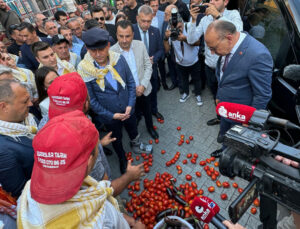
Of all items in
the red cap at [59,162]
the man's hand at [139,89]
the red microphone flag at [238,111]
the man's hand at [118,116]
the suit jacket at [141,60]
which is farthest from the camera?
the man's hand at [139,89]

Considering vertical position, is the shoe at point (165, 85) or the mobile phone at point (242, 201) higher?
the mobile phone at point (242, 201)

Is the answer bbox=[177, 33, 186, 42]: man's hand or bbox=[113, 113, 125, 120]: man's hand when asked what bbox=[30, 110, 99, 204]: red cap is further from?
bbox=[177, 33, 186, 42]: man's hand

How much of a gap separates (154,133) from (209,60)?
186 centimetres

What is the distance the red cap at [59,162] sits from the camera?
3.46 feet

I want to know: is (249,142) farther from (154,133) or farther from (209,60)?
(154,133)

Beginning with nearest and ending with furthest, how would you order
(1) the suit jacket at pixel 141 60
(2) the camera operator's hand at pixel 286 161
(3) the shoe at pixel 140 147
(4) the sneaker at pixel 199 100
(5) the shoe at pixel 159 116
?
(2) the camera operator's hand at pixel 286 161 < (1) the suit jacket at pixel 141 60 < (3) the shoe at pixel 140 147 < (5) the shoe at pixel 159 116 < (4) the sneaker at pixel 199 100

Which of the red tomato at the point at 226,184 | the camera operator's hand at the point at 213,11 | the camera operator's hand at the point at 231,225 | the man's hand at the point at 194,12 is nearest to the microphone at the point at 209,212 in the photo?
the camera operator's hand at the point at 231,225

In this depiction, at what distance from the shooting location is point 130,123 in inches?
140

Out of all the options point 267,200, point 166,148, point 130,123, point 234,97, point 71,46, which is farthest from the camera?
point 71,46

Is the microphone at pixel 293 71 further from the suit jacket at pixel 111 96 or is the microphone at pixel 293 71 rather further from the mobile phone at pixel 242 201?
the suit jacket at pixel 111 96

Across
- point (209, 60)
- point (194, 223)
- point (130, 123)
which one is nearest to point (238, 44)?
point (209, 60)

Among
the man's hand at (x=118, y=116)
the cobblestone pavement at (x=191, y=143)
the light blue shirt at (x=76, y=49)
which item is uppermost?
the light blue shirt at (x=76, y=49)

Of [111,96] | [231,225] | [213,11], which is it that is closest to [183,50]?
[213,11]

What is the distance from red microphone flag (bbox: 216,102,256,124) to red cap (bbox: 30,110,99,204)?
39.6 inches
